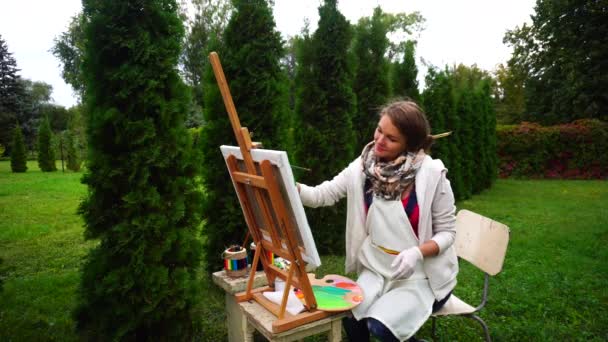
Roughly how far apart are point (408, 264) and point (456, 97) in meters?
9.50

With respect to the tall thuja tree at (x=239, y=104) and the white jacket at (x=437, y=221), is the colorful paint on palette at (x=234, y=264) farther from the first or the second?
the tall thuja tree at (x=239, y=104)

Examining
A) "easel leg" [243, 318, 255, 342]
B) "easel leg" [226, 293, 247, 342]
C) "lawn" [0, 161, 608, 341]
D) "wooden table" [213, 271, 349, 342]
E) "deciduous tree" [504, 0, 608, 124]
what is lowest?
"lawn" [0, 161, 608, 341]

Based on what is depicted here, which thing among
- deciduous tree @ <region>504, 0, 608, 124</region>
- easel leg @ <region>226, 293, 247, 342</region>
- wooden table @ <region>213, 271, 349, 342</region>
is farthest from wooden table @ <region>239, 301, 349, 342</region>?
deciduous tree @ <region>504, 0, 608, 124</region>

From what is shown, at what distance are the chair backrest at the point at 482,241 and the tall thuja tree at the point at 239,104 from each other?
6.98 feet

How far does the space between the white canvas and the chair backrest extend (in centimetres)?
114

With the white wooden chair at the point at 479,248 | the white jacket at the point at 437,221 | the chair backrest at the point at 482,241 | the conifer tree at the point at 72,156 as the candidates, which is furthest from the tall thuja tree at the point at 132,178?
the conifer tree at the point at 72,156

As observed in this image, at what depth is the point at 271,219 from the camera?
1.97m

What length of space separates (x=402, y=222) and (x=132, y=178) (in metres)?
1.81

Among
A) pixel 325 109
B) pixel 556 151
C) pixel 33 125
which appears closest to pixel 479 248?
pixel 325 109

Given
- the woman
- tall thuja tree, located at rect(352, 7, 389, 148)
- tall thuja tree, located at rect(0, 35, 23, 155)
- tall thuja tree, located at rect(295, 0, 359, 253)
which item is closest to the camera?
the woman

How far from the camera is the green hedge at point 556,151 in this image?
15.4 meters

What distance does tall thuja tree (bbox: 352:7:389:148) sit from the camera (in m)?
6.38

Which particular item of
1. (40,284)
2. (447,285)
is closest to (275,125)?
(447,285)

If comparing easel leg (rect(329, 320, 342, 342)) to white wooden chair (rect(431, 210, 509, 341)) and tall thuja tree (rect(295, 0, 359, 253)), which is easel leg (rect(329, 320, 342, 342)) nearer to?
white wooden chair (rect(431, 210, 509, 341))
